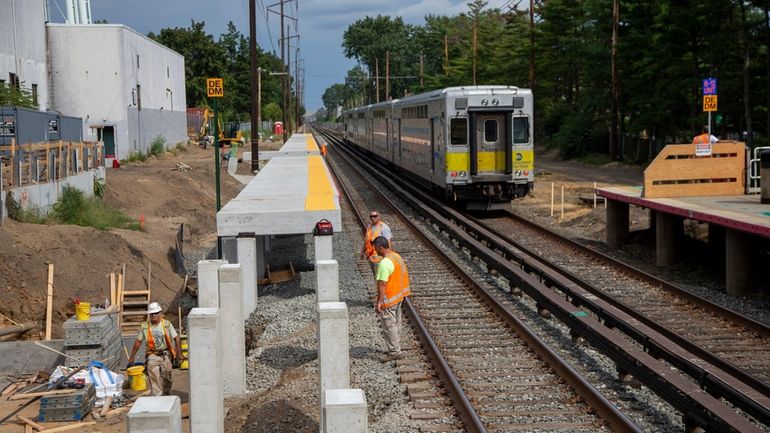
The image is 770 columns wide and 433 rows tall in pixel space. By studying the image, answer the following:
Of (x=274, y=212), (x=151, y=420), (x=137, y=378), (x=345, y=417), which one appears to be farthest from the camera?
(x=274, y=212)

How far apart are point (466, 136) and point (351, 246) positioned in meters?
5.38

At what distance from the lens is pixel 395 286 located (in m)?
11.1

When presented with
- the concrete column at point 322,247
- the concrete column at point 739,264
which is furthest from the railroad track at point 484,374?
the concrete column at point 739,264

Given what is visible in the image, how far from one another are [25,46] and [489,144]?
2208 centimetres

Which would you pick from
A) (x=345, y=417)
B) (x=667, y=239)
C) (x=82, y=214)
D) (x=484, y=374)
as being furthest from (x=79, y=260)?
(x=345, y=417)

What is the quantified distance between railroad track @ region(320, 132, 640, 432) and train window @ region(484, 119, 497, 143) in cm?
926

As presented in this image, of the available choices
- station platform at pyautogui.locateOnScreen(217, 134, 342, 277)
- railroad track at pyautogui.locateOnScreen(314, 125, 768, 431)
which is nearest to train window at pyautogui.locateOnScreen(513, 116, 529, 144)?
station platform at pyautogui.locateOnScreen(217, 134, 342, 277)

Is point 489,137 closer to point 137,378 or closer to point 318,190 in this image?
point 318,190

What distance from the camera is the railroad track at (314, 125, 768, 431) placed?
8.28 m

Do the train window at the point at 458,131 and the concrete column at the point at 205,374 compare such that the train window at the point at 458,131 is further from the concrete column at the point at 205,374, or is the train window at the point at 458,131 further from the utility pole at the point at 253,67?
the concrete column at the point at 205,374

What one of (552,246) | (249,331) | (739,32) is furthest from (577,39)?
(249,331)

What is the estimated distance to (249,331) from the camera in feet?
46.2

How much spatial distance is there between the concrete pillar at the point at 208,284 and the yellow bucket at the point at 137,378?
4.62 feet

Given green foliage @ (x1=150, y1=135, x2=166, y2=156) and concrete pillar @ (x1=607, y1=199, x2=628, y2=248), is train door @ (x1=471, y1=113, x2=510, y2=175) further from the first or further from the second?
green foliage @ (x1=150, y1=135, x2=166, y2=156)
